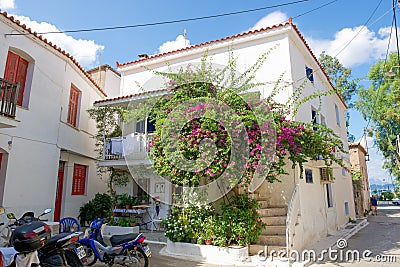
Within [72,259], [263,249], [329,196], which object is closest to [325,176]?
[329,196]

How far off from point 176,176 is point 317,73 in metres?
8.87

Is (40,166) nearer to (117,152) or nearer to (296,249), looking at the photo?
(117,152)

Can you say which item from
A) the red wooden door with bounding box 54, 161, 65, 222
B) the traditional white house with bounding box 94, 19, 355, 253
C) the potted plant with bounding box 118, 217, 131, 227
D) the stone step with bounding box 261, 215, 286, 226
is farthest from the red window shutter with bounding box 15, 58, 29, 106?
the stone step with bounding box 261, 215, 286, 226

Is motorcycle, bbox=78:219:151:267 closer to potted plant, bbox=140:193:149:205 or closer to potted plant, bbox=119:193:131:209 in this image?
potted plant, bbox=119:193:131:209

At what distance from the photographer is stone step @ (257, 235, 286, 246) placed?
7.27 metres

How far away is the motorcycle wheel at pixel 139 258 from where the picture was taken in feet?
18.9

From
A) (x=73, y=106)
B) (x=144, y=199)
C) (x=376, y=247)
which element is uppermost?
(x=73, y=106)

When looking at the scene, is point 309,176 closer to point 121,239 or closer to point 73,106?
point 121,239

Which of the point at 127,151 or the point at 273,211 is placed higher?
the point at 127,151

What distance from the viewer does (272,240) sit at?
7395mm

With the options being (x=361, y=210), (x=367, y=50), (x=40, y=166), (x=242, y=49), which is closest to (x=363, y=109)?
(x=361, y=210)

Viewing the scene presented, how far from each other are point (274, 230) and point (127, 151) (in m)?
6.31

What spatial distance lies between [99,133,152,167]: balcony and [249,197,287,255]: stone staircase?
4846mm

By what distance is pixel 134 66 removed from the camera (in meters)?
13.6
